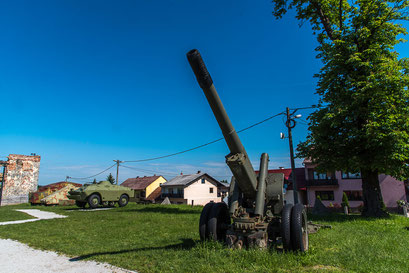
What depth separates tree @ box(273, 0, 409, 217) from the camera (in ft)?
34.2

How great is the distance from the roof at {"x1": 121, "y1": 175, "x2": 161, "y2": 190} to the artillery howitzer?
42.0m

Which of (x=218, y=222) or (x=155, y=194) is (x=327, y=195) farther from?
(x=155, y=194)

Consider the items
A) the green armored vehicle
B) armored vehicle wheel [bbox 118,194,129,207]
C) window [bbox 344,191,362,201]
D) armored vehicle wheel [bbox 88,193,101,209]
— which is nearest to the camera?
the green armored vehicle

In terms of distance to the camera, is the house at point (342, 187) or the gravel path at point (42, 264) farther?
the house at point (342, 187)

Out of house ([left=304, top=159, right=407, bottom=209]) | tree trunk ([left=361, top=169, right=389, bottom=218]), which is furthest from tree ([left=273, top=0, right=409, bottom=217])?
house ([left=304, top=159, right=407, bottom=209])

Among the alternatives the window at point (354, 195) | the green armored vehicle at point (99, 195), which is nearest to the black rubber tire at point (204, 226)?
the green armored vehicle at point (99, 195)

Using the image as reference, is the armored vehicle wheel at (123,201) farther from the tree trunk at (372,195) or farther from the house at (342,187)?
the house at (342,187)

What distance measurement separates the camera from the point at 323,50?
42.7 ft

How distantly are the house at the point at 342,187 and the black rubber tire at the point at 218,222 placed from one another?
77.0 ft

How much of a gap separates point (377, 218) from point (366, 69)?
647 cm

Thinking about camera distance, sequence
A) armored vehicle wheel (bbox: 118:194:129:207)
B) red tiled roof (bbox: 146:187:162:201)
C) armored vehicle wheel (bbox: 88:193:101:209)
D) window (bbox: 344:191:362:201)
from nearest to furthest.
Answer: armored vehicle wheel (bbox: 88:193:101:209), armored vehicle wheel (bbox: 118:194:129:207), window (bbox: 344:191:362:201), red tiled roof (bbox: 146:187:162:201)

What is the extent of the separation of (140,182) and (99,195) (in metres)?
31.0

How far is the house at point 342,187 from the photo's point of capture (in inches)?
1064

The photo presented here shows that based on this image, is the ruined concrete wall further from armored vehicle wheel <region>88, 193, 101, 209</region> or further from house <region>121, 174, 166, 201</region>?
house <region>121, 174, 166, 201</region>
